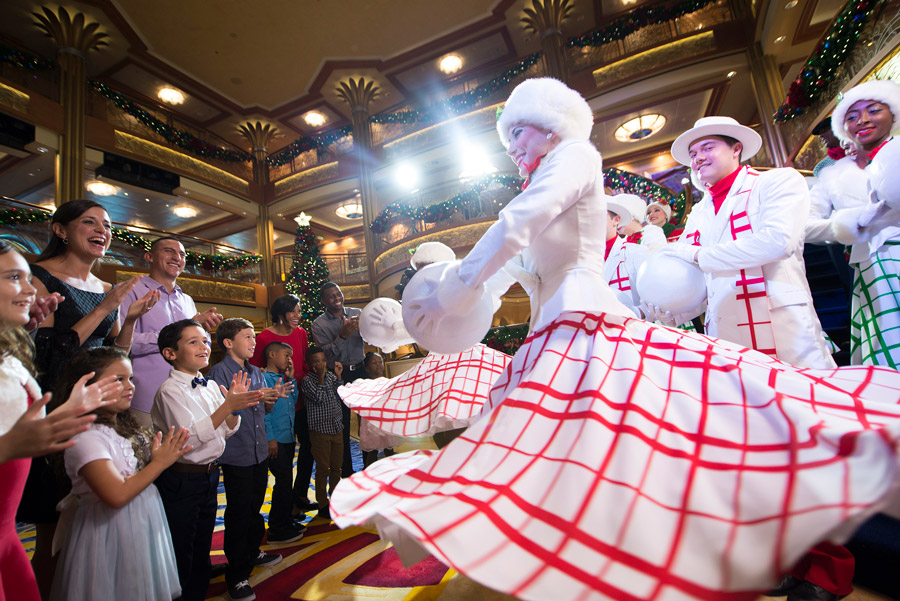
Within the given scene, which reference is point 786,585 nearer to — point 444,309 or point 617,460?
point 617,460

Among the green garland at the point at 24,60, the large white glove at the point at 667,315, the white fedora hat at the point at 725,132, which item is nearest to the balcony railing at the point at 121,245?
the green garland at the point at 24,60

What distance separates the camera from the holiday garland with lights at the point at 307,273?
9.34m

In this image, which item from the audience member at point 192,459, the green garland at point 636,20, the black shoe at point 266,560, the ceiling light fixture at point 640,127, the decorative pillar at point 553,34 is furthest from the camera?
the decorative pillar at point 553,34

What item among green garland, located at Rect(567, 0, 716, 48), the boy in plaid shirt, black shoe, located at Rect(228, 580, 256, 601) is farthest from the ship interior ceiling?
black shoe, located at Rect(228, 580, 256, 601)

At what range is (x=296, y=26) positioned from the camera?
11562mm

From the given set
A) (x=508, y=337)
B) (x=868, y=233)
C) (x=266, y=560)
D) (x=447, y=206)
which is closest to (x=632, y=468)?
(x=868, y=233)

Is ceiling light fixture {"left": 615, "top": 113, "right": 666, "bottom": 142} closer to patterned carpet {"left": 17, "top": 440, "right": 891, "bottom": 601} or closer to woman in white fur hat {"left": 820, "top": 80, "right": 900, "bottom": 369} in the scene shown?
woman in white fur hat {"left": 820, "top": 80, "right": 900, "bottom": 369}

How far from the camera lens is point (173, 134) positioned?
43.2 ft

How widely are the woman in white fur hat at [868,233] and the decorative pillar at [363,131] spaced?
40.9ft

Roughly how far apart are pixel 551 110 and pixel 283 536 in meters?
2.87

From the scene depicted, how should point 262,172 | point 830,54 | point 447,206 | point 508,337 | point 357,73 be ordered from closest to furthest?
point 830,54 < point 508,337 < point 447,206 < point 357,73 < point 262,172

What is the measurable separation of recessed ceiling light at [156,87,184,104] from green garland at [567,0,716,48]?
12201 mm

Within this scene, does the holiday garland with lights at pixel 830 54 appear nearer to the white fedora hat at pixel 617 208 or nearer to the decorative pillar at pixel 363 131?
the white fedora hat at pixel 617 208

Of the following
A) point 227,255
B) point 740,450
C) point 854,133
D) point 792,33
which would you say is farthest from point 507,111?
point 227,255
